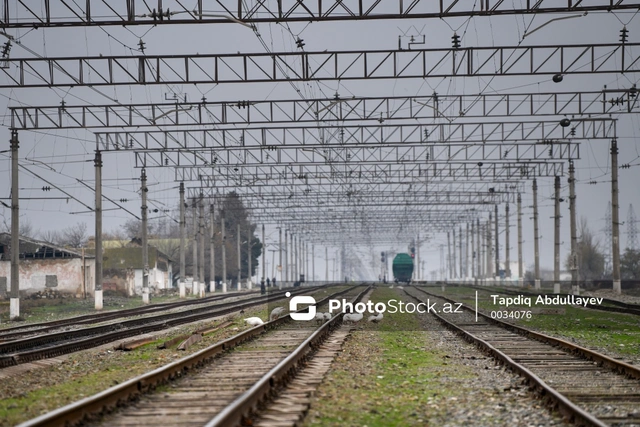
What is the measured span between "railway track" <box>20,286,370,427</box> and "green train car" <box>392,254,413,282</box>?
80918mm

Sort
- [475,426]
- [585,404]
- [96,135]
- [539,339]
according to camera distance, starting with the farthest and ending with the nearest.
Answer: [96,135] < [539,339] < [585,404] < [475,426]

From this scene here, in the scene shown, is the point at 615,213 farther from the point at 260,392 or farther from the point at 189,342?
the point at 260,392

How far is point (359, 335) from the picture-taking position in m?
22.4

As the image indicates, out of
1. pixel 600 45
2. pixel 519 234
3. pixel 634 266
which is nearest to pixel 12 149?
pixel 600 45

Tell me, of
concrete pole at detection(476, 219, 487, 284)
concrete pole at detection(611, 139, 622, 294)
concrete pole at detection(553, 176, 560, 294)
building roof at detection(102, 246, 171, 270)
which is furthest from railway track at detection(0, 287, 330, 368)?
concrete pole at detection(476, 219, 487, 284)

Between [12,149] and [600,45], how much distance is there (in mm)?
22978

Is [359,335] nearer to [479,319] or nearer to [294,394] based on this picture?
[479,319]

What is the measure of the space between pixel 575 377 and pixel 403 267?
281 feet

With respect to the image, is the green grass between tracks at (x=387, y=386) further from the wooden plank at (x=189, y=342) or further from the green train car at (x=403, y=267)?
the green train car at (x=403, y=267)

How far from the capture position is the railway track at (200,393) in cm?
902

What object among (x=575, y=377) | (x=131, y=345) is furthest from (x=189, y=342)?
(x=575, y=377)

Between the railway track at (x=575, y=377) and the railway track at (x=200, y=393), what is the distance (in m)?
3.31

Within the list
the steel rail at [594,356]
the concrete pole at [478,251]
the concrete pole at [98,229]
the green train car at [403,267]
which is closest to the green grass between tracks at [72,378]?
the steel rail at [594,356]

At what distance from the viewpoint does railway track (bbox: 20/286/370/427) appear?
9023 mm
